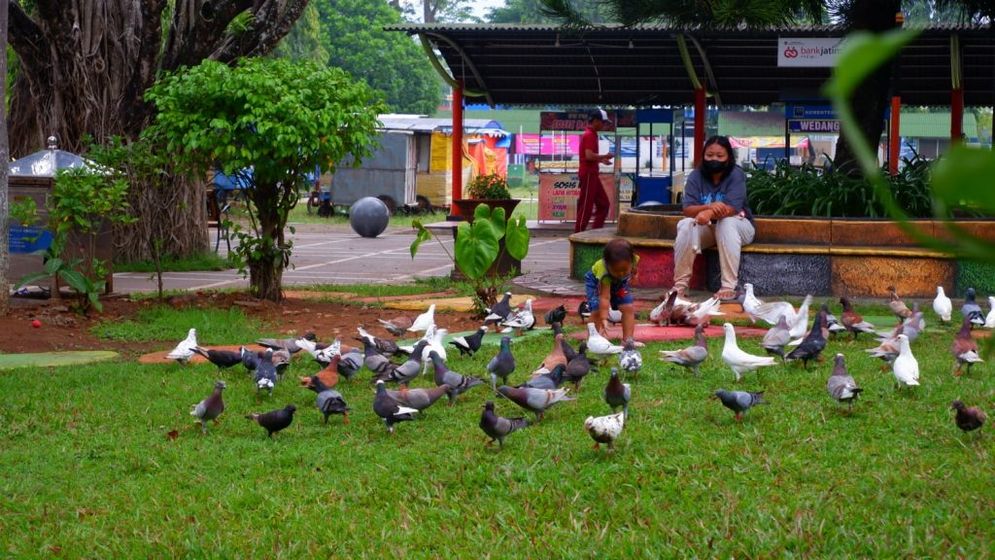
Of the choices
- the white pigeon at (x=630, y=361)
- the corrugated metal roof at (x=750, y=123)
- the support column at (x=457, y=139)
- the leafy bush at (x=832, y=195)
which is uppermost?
the corrugated metal roof at (x=750, y=123)

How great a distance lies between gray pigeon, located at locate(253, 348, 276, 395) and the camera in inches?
270

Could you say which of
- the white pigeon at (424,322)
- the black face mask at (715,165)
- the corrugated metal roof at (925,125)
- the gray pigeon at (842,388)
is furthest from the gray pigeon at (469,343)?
the corrugated metal roof at (925,125)

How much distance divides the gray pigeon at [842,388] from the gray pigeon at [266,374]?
3.00m

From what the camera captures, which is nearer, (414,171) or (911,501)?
(911,501)

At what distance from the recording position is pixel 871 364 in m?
7.71

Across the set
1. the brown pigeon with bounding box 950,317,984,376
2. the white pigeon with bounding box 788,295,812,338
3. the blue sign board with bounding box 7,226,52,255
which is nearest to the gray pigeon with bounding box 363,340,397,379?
the white pigeon with bounding box 788,295,812,338

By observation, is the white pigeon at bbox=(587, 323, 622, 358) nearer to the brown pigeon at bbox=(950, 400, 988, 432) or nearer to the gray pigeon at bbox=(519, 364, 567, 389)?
the gray pigeon at bbox=(519, 364, 567, 389)

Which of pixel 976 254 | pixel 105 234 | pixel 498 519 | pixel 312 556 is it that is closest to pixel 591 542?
pixel 498 519

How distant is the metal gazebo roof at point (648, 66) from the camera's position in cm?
1989

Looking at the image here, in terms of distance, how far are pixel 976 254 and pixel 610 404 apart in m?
5.33

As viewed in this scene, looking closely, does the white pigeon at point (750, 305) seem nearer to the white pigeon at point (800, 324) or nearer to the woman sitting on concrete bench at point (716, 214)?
the white pigeon at point (800, 324)

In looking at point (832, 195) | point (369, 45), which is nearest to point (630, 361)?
point (832, 195)

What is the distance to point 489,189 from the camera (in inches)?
603

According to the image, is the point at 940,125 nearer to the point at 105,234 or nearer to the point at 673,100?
the point at 673,100
